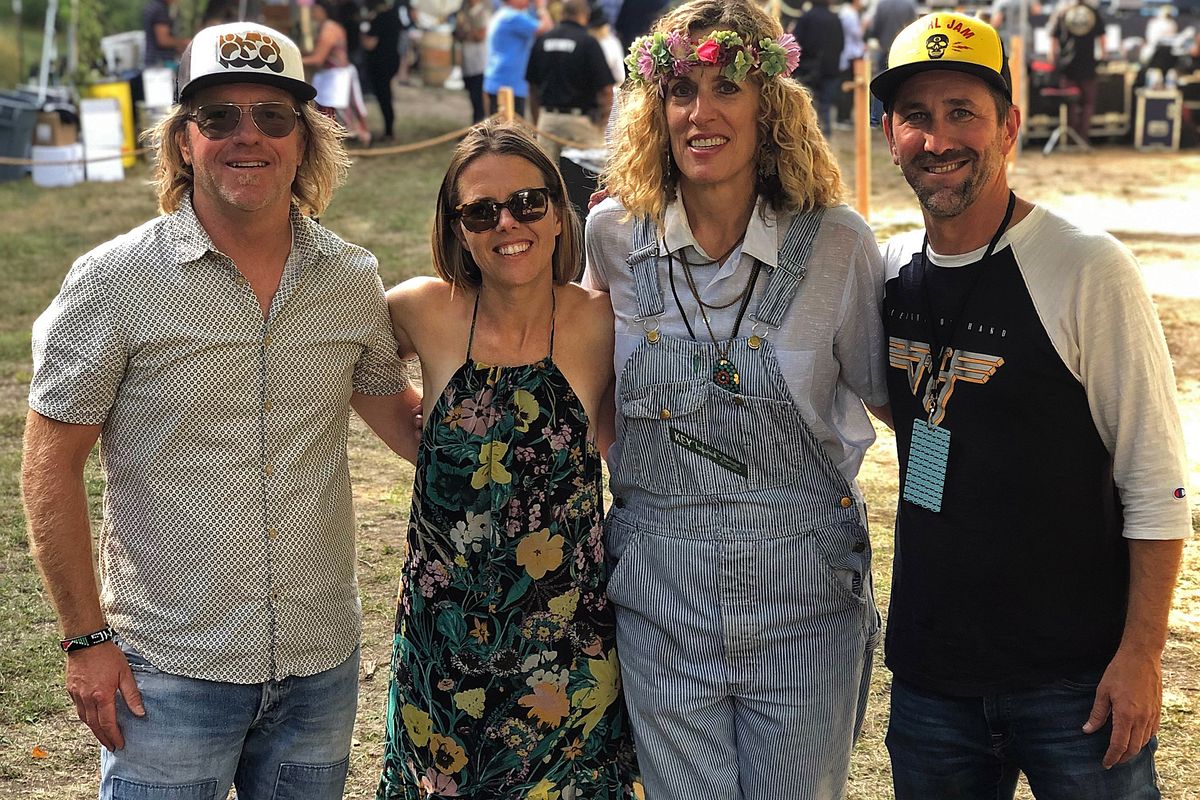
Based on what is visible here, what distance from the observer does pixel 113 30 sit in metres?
19.8

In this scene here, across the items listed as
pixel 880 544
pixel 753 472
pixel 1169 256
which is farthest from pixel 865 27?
pixel 753 472

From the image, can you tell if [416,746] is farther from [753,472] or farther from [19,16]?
[19,16]

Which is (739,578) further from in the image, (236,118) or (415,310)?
(236,118)

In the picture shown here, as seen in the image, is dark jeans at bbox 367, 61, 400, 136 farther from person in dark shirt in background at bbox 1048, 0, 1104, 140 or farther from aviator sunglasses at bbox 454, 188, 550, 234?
aviator sunglasses at bbox 454, 188, 550, 234

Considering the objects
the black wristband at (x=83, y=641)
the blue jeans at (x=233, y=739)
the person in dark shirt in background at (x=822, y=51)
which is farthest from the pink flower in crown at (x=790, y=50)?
the person in dark shirt in background at (x=822, y=51)

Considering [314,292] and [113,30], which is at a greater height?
[113,30]

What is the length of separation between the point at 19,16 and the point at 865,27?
12.9 m

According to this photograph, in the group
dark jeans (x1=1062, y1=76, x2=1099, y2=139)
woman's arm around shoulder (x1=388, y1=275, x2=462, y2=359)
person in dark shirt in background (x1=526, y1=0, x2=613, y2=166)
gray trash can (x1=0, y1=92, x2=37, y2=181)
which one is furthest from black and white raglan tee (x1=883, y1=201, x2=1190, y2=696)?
dark jeans (x1=1062, y1=76, x2=1099, y2=139)

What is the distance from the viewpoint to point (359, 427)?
7.35 meters

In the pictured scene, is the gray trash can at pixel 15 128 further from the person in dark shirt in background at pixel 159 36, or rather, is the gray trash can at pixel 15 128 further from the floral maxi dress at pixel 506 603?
the floral maxi dress at pixel 506 603

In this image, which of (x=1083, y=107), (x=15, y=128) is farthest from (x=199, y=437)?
(x=1083, y=107)

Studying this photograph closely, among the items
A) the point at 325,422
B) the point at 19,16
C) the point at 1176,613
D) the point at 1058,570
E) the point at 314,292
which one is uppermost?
the point at 19,16

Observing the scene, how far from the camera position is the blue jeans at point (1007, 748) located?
2438 mm

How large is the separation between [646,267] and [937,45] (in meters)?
0.72
